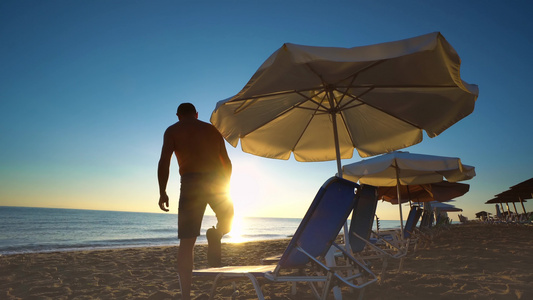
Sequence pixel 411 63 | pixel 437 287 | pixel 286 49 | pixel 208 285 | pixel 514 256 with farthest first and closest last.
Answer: pixel 514 256
pixel 208 285
pixel 437 287
pixel 411 63
pixel 286 49

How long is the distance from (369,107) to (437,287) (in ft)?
7.83

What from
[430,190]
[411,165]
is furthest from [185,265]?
[430,190]

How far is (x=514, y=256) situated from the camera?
5.75 metres

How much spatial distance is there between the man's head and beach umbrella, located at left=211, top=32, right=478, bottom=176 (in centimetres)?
44

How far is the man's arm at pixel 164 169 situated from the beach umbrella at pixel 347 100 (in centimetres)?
79

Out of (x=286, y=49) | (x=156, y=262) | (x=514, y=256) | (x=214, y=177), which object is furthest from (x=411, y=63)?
(x=156, y=262)

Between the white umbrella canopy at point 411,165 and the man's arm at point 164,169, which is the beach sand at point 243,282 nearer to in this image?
the man's arm at point 164,169

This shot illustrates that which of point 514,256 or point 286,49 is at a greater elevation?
point 286,49

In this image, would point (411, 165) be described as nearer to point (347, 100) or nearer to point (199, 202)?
point (347, 100)

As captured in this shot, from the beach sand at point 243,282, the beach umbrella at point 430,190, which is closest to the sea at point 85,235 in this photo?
the beach sand at point 243,282

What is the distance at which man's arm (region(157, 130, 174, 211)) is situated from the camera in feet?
8.52

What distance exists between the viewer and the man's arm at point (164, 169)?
8.52 feet

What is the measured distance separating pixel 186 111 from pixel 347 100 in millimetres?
2536

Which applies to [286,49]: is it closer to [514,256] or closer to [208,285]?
[208,285]
